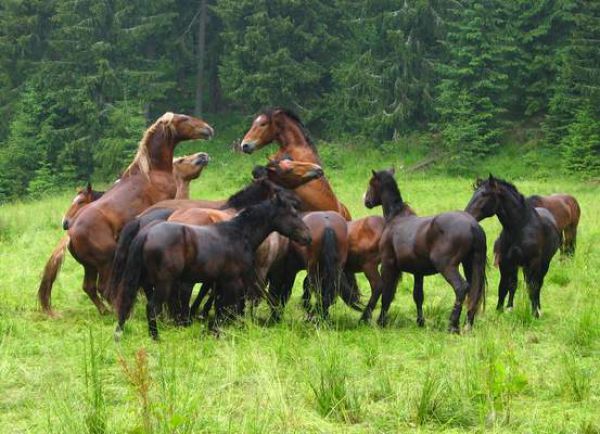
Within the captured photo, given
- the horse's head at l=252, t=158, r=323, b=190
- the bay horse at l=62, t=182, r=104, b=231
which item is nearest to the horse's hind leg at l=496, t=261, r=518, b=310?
the horse's head at l=252, t=158, r=323, b=190

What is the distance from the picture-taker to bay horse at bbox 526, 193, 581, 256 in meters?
12.8

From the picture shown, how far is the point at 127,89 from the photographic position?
1437 inches

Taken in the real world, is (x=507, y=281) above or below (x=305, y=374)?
below

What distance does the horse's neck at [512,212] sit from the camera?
9.26m

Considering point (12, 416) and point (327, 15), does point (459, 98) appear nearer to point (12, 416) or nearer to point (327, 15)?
point (327, 15)

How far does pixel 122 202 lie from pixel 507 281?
4.78 m

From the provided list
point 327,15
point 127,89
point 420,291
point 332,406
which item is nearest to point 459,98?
point 327,15

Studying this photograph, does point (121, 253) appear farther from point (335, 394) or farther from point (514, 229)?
point (514, 229)

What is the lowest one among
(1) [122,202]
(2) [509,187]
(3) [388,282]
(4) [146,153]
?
(3) [388,282]

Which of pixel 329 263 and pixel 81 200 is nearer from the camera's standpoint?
pixel 329 263

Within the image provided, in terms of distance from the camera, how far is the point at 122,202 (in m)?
9.09

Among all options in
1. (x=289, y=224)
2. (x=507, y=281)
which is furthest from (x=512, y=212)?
(x=289, y=224)

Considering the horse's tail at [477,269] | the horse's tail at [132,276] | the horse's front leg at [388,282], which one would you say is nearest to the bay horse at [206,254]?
the horse's tail at [132,276]

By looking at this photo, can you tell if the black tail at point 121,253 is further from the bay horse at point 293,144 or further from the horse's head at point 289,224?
the bay horse at point 293,144
